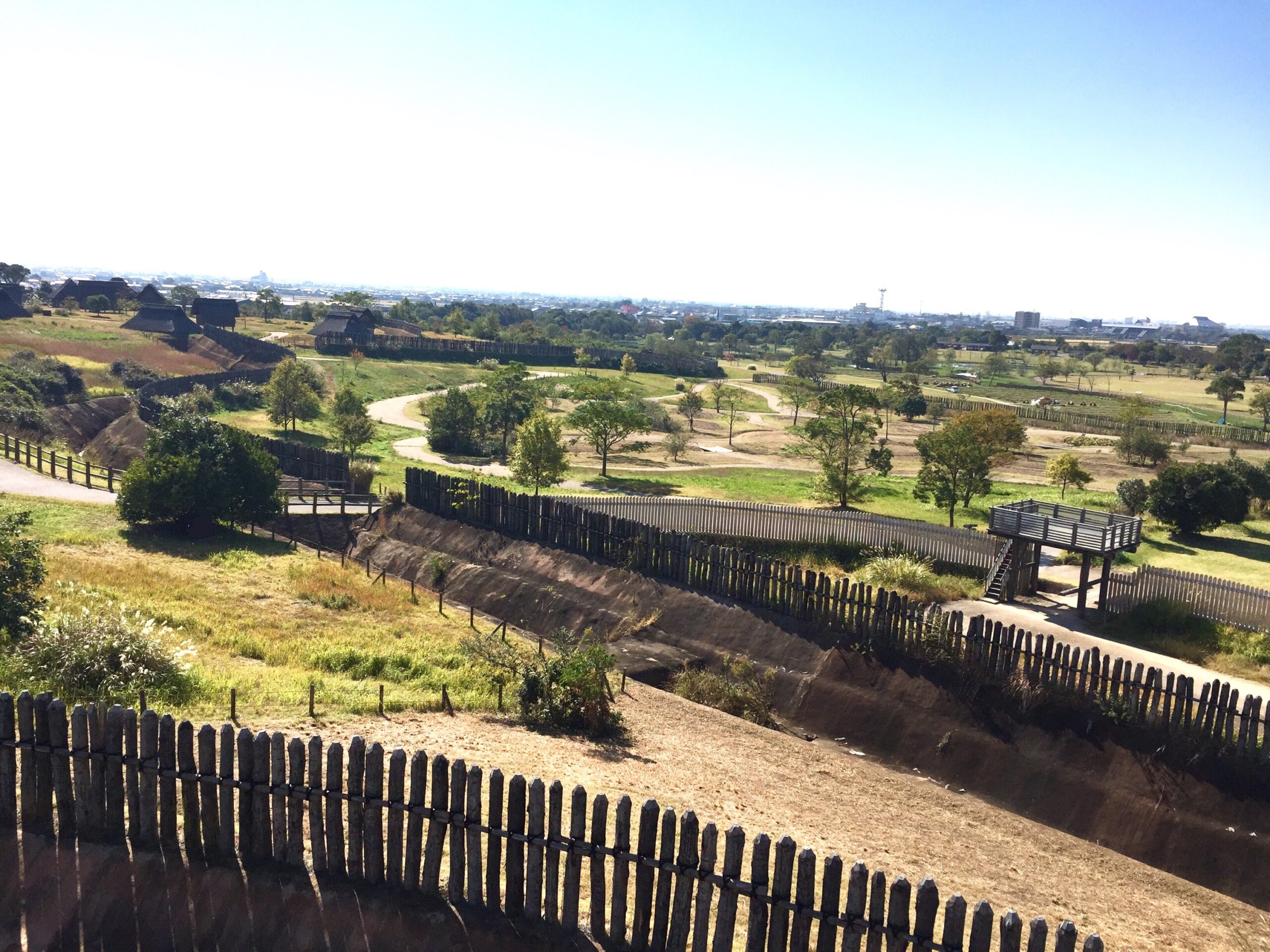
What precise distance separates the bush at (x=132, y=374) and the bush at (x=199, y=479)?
33905 mm

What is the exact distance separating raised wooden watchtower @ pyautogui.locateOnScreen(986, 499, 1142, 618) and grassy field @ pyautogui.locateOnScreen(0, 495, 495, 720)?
42.3 ft

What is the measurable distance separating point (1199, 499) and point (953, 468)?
7.60 metres

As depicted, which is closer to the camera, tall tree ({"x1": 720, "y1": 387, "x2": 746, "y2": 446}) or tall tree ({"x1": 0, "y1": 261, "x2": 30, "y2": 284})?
tall tree ({"x1": 720, "y1": 387, "x2": 746, "y2": 446})

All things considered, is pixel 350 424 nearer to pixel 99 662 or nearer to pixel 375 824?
pixel 99 662

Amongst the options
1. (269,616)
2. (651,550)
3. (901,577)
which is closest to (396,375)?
(651,550)

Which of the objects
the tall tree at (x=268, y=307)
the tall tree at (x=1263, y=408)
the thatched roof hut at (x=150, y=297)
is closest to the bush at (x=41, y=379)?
the thatched roof hut at (x=150, y=297)

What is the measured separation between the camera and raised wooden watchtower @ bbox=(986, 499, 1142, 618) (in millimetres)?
22859

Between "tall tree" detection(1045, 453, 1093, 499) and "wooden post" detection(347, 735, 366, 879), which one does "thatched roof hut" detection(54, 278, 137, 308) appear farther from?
"wooden post" detection(347, 735, 366, 879)

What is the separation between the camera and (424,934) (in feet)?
28.9

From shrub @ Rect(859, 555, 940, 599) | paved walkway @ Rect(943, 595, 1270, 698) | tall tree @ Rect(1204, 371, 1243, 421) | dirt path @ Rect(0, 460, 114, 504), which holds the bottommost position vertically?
dirt path @ Rect(0, 460, 114, 504)

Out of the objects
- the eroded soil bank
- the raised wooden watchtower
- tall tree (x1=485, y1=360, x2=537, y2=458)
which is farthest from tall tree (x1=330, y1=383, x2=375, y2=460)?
the raised wooden watchtower

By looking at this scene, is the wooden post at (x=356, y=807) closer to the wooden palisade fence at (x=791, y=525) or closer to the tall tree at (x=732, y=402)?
the wooden palisade fence at (x=791, y=525)

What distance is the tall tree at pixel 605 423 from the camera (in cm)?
4816

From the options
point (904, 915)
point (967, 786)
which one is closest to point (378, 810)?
point (904, 915)
